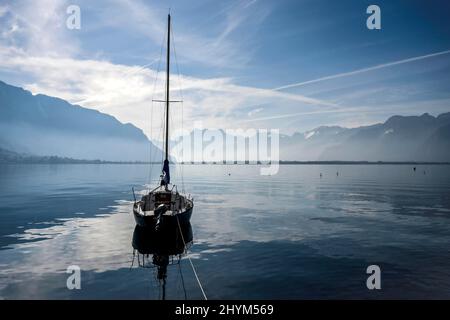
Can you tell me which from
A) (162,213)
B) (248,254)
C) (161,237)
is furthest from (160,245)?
(248,254)

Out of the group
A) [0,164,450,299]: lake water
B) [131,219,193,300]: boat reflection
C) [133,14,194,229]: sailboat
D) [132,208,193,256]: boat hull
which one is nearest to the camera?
[0,164,450,299]: lake water

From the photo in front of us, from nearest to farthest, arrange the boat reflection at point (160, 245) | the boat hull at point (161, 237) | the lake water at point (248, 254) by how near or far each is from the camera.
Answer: the lake water at point (248, 254)
the boat reflection at point (160, 245)
the boat hull at point (161, 237)

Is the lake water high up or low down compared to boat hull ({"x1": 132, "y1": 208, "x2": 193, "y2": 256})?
down

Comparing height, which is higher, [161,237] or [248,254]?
[161,237]

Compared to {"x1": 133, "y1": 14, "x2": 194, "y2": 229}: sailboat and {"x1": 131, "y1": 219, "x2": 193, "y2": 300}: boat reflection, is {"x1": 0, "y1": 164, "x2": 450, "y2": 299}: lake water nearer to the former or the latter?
{"x1": 131, "y1": 219, "x2": 193, "y2": 300}: boat reflection

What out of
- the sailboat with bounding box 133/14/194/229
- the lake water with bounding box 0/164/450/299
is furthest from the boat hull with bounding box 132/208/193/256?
the lake water with bounding box 0/164/450/299

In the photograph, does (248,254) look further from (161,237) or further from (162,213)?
(162,213)

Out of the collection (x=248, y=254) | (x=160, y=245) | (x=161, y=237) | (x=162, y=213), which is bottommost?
(x=248, y=254)

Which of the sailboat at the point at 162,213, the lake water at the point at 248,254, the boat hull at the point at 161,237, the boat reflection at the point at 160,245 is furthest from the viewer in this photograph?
the sailboat at the point at 162,213

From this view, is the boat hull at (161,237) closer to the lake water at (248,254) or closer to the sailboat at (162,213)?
the sailboat at (162,213)

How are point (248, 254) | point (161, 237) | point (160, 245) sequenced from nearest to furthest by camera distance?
point (248, 254) → point (161, 237) → point (160, 245)

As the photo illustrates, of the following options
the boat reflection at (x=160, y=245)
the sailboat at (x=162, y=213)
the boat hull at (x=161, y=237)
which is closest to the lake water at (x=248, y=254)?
the boat reflection at (x=160, y=245)

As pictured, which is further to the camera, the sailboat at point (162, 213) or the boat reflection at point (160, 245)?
the sailboat at point (162, 213)
